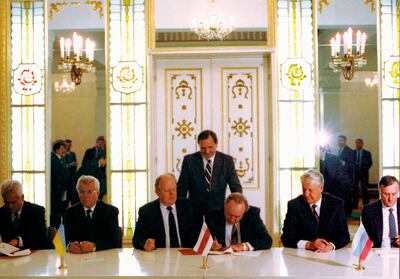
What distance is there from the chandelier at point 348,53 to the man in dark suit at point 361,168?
846 mm

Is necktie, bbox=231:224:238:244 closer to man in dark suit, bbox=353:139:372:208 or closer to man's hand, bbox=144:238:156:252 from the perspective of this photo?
man's hand, bbox=144:238:156:252

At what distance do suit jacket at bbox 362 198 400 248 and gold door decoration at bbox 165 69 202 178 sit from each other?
294 cm

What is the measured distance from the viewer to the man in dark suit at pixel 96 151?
7406 mm

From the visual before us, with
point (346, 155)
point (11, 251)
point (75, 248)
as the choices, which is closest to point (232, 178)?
point (346, 155)

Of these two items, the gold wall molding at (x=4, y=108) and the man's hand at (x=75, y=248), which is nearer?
the man's hand at (x=75, y=248)

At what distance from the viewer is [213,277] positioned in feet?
12.0

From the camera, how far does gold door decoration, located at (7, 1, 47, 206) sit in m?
7.53

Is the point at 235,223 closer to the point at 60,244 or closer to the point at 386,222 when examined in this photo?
the point at 386,222

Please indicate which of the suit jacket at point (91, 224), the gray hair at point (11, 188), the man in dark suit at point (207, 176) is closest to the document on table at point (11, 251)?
the suit jacket at point (91, 224)

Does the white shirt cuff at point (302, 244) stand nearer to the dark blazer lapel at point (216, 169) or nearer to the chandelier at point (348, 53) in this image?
the dark blazer lapel at point (216, 169)

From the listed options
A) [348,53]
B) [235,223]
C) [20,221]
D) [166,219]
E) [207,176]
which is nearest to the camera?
[235,223]

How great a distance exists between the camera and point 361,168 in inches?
293

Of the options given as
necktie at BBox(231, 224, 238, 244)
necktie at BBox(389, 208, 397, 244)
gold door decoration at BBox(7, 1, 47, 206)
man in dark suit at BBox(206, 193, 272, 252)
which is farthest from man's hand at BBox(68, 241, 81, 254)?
gold door decoration at BBox(7, 1, 47, 206)

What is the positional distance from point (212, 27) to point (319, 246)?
143 inches
